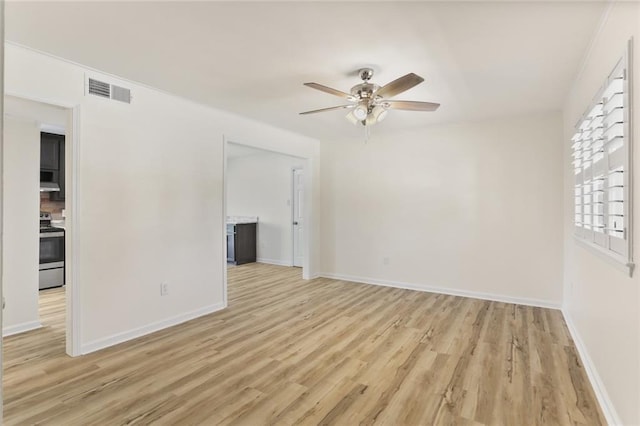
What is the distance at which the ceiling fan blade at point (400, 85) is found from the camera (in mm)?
2471

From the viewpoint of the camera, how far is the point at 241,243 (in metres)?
7.23

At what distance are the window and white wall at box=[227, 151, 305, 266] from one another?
500 centimetres

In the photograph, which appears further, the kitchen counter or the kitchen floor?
the kitchen counter

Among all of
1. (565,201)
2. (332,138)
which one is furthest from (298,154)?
(565,201)

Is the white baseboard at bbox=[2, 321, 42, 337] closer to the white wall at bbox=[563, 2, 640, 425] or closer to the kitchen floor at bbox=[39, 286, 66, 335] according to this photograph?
Answer: the kitchen floor at bbox=[39, 286, 66, 335]

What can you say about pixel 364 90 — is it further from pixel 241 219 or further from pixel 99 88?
pixel 241 219

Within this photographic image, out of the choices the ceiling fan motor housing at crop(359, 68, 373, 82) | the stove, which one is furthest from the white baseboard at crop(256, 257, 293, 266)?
the ceiling fan motor housing at crop(359, 68, 373, 82)

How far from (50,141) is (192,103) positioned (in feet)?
10.9

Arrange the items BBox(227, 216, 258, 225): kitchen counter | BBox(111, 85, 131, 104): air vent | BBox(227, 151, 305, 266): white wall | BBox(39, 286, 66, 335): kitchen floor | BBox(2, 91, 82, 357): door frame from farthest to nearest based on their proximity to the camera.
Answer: BBox(227, 216, 258, 225): kitchen counter
BBox(227, 151, 305, 266): white wall
BBox(39, 286, 66, 335): kitchen floor
BBox(111, 85, 131, 104): air vent
BBox(2, 91, 82, 357): door frame

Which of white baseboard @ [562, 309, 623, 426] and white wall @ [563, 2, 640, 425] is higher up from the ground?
white wall @ [563, 2, 640, 425]

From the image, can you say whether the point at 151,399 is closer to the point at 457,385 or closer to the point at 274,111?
the point at 457,385

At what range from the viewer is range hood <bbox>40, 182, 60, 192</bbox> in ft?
17.6

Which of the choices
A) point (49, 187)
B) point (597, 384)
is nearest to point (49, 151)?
point (49, 187)

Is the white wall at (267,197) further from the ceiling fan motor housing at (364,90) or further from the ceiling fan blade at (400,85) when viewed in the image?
the ceiling fan blade at (400,85)
